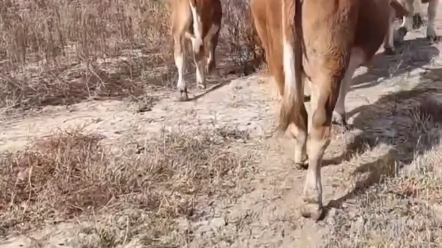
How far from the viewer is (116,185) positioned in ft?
15.3

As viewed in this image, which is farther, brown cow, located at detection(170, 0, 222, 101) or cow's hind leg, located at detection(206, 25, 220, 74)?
cow's hind leg, located at detection(206, 25, 220, 74)

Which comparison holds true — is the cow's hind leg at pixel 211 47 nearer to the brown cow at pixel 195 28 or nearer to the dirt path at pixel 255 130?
the brown cow at pixel 195 28

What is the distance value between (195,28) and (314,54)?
9.34 feet

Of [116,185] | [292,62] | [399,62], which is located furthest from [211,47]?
[292,62]

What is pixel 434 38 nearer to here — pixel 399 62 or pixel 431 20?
pixel 431 20

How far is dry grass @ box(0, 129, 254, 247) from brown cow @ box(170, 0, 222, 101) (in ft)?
5.59

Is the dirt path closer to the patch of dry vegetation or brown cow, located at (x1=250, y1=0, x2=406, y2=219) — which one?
the patch of dry vegetation

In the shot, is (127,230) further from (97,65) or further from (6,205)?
(97,65)

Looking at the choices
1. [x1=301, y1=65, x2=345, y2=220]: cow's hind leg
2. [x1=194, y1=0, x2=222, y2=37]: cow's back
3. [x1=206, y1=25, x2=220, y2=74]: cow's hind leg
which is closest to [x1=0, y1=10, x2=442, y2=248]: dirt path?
[x1=301, y1=65, x2=345, y2=220]: cow's hind leg

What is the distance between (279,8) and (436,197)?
160 cm

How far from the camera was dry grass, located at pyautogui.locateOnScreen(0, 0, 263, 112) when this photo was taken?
23.3ft

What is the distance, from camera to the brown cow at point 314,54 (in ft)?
13.6

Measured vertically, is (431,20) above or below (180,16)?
below

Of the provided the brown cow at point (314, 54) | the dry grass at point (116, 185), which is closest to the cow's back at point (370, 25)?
the brown cow at point (314, 54)
